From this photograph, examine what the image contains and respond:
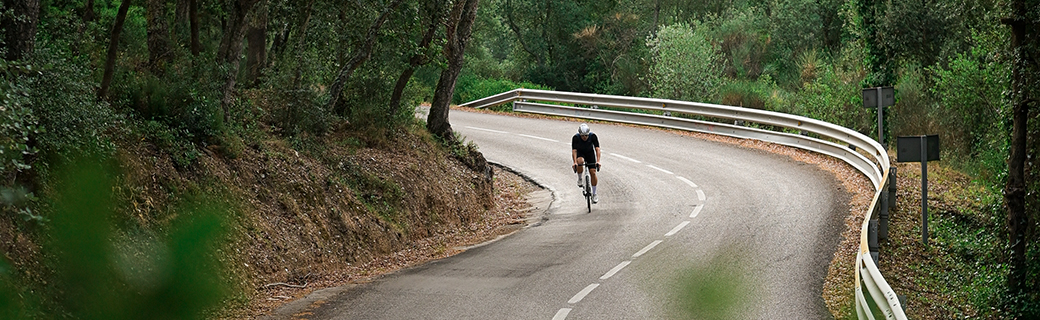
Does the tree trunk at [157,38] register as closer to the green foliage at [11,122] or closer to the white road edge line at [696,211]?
the green foliage at [11,122]

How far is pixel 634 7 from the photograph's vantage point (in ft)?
161

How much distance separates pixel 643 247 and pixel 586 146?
4.00 metres

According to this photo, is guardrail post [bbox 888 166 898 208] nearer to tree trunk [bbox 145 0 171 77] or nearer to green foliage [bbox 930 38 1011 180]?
green foliage [bbox 930 38 1011 180]

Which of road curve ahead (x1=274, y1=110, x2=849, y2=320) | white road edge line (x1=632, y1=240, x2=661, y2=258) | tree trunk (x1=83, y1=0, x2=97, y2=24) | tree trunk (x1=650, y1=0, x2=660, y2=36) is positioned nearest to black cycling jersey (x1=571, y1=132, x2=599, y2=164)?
road curve ahead (x1=274, y1=110, x2=849, y2=320)

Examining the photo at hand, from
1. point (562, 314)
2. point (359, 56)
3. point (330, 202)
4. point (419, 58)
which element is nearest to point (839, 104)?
point (419, 58)

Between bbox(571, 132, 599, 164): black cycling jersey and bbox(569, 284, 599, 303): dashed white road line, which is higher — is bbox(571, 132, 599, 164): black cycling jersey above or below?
above

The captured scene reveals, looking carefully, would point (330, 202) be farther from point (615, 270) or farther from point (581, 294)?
point (581, 294)

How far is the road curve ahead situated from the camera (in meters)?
10.8

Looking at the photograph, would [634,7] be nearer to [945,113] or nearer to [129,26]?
[945,113]

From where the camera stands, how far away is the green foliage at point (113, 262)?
1082mm

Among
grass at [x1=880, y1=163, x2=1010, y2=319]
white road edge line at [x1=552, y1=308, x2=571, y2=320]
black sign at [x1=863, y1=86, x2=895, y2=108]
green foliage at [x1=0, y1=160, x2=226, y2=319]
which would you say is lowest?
grass at [x1=880, y1=163, x2=1010, y2=319]

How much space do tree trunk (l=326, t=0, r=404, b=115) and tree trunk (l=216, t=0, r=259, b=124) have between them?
10.0 feet

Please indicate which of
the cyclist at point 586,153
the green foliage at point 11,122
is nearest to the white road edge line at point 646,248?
the cyclist at point 586,153

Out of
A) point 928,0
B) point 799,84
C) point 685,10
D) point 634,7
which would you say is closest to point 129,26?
point 928,0
